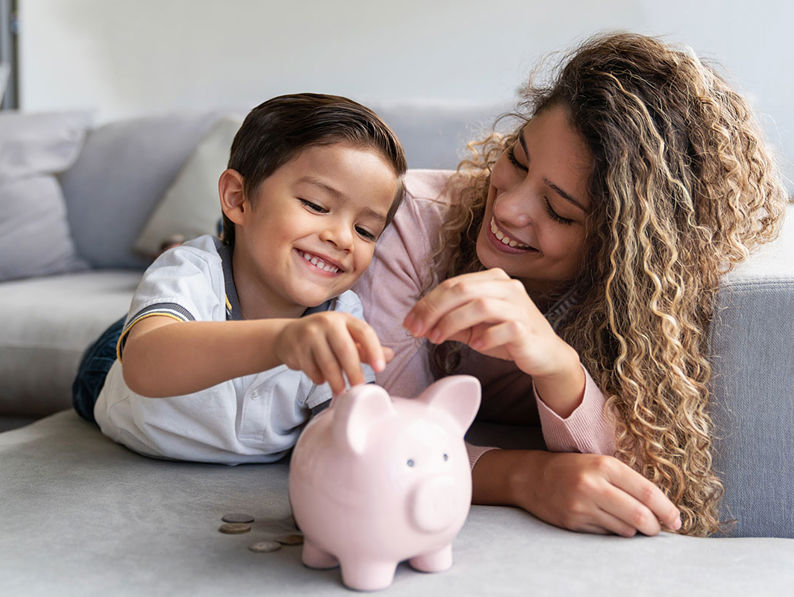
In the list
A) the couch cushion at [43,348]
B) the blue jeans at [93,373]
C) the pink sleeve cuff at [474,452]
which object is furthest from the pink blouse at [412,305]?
the couch cushion at [43,348]

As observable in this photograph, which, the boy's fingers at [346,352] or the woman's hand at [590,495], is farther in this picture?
the woman's hand at [590,495]

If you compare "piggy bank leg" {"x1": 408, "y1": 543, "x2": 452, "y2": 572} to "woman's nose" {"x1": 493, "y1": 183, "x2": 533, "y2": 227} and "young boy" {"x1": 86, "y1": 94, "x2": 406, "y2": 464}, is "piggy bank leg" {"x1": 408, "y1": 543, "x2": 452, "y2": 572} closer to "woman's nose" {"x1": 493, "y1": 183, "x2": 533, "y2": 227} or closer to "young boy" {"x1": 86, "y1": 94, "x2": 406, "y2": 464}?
"young boy" {"x1": 86, "y1": 94, "x2": 406, "y2": 464}

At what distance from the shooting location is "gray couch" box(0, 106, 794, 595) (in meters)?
0.76

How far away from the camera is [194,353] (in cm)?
83

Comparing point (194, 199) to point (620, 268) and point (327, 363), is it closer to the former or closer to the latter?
point (620, 268)

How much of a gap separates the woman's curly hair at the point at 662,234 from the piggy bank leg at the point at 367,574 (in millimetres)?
392

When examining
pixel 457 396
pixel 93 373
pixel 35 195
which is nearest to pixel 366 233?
pixel 457 396

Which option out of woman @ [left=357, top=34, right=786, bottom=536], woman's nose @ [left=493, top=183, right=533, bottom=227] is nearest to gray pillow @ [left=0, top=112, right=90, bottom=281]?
woman @ [left=357, top=34, right=786, bottom=536]

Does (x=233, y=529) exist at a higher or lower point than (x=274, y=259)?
lower

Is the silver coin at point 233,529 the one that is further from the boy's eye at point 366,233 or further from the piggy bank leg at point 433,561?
the boy's eye at point 366,233

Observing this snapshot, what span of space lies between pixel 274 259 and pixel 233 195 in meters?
0.16

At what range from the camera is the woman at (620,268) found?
932 millimetres

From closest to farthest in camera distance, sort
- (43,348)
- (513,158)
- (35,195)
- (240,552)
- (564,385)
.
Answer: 1. (240,552)
2. (564,385)
3. (513,158)
4. (43,348)
5. (35,195)

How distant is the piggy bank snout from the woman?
173 millimetres
